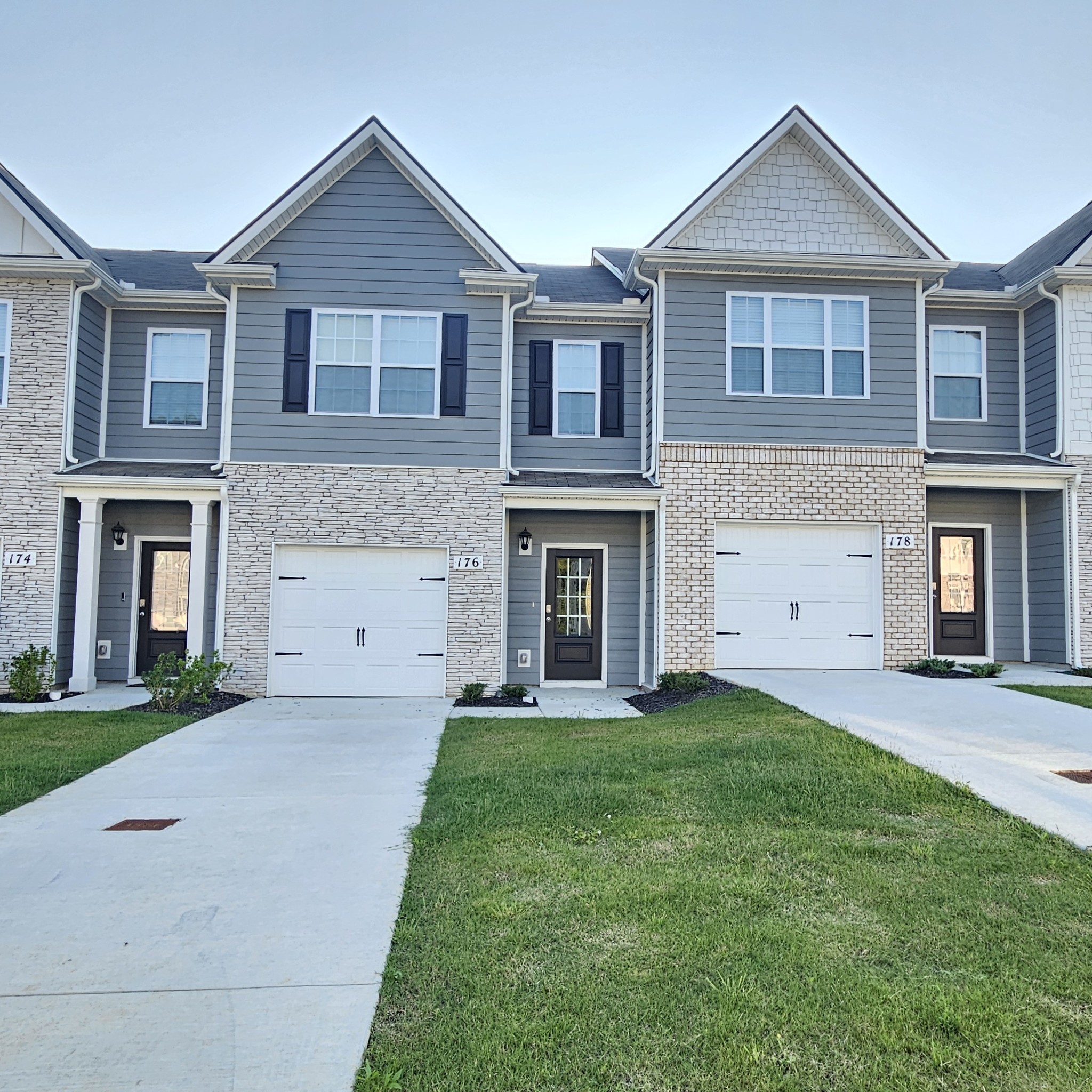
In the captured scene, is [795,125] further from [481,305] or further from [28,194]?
[28,194]

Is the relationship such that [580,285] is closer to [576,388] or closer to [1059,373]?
[576,388]

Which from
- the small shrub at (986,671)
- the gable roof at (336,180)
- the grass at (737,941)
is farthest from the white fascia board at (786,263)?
the grass at (737,941)

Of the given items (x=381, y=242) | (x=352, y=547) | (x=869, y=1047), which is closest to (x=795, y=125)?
(x=381, y=242)

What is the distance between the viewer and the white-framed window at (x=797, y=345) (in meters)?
13.0

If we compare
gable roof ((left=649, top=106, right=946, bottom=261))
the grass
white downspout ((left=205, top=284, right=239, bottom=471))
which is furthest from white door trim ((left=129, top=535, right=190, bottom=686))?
the grass

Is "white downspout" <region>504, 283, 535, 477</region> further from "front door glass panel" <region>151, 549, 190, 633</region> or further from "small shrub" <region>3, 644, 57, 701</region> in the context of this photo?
"small shrub" <region>3, 644, 57, 701</region>

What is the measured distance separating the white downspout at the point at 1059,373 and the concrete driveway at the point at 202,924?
11045 millimetres

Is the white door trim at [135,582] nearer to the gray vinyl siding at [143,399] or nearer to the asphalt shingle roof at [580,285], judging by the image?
the gray vinyl siding at [143,399]

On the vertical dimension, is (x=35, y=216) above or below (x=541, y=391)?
above

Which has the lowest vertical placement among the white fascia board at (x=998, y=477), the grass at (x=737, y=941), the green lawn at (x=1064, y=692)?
the grass at (x=737, y=941)

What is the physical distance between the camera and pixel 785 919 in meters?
4.04

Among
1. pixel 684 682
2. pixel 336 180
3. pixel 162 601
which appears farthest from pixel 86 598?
pixel 684 682

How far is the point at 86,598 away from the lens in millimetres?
12438

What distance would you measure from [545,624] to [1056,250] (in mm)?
10054
